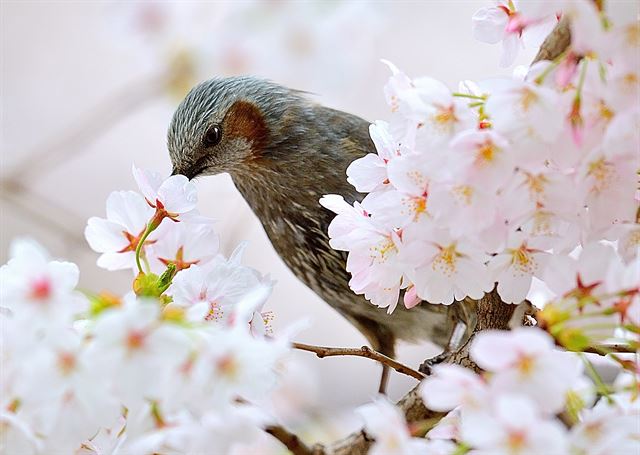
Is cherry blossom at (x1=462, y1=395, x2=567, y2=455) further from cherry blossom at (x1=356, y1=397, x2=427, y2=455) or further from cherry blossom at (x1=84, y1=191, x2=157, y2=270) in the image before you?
cherry blossom at (x1=84, y1=191, x2=157, y2=270)

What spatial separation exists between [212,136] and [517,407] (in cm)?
96

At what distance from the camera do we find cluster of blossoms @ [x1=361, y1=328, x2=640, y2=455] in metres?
0.41

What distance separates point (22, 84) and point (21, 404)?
288cm

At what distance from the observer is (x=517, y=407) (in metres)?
0.41

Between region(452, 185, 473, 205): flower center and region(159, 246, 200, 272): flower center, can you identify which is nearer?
region(452, 185, 473, 205): flower center

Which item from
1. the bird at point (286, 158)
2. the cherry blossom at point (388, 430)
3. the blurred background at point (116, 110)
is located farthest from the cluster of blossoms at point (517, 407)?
the blurred background at point (116, 110)

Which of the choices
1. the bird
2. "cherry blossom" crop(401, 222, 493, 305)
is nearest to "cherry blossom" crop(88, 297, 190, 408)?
"cherry blossom" crop(401, 222, 493, 305)

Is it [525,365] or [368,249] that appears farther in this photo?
[368,249]

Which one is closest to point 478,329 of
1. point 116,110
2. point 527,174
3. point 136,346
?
point 527,174

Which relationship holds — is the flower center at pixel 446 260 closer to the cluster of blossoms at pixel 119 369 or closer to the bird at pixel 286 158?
the cluster of blossoms at pixel 119 369

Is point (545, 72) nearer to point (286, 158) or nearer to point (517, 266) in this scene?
point (517, 266)

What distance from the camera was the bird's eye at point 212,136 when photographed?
4.26 ft

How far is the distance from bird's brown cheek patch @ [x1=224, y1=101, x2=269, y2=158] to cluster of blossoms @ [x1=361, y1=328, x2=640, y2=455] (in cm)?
90

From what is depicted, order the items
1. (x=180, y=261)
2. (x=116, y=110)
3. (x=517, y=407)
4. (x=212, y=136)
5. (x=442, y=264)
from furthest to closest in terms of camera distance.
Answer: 1. (x=116, y=110)
2. (x=212, y=136)
3. (x=180, y=261)
4. (x=442, y=264)
5. (x=517, y=407)
